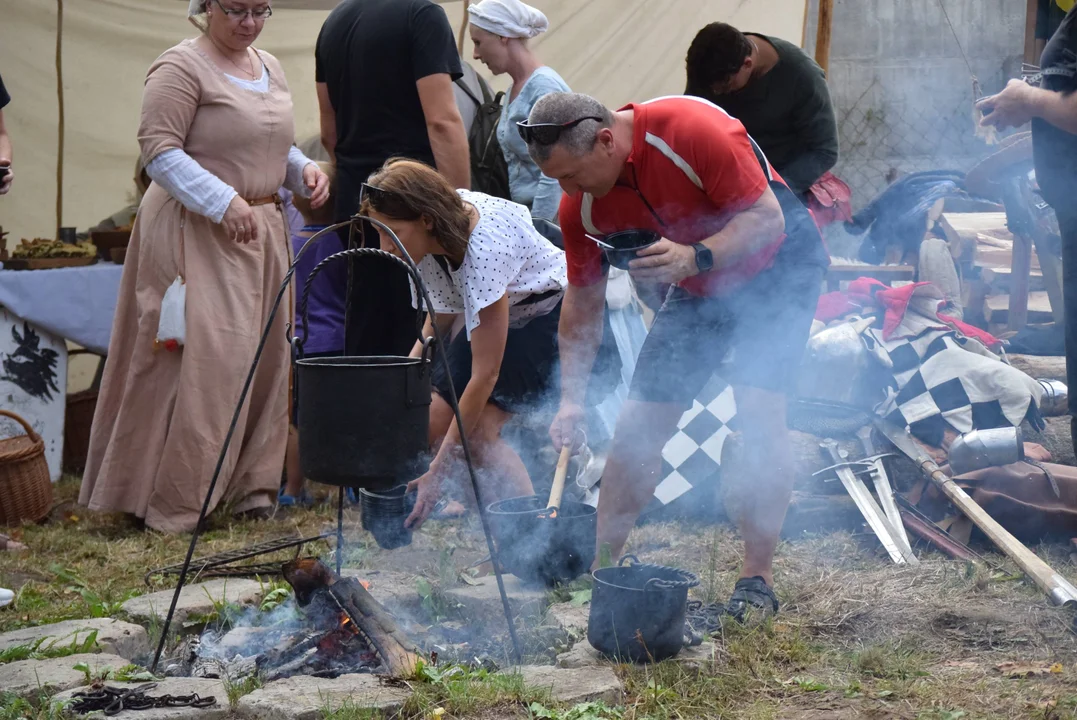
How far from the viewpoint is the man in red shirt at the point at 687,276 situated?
301 centimetres

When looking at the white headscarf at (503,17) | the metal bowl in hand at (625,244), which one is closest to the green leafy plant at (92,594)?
the metal bowl in hand at (625,244)

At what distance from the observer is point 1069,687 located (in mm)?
2842

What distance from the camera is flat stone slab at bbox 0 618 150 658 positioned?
10.2 feet

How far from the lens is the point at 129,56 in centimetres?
653

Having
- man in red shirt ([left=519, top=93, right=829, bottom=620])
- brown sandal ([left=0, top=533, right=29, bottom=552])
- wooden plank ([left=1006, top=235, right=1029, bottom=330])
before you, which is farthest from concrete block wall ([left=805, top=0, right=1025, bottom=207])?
brown sandal ([left=0, top=533, right=29, bottom=552])

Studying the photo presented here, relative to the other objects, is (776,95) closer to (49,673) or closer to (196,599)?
(196,599)

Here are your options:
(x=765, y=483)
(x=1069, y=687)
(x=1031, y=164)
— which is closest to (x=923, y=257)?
(x=1031, y=164)

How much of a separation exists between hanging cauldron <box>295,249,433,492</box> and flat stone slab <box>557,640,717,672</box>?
2.29ft

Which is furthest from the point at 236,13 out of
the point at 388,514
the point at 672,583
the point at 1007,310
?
the point at 1007,310

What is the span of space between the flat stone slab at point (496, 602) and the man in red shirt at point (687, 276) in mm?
316

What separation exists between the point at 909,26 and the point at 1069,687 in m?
5.95

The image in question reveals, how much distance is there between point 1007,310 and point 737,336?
4600 millimetres

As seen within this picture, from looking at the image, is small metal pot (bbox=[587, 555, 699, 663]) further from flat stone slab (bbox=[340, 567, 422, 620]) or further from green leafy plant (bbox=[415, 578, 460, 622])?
flat stone slab (bbox=[340, 567, 422, 620])

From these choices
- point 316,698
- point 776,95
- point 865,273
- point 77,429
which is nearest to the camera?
point 316,698
